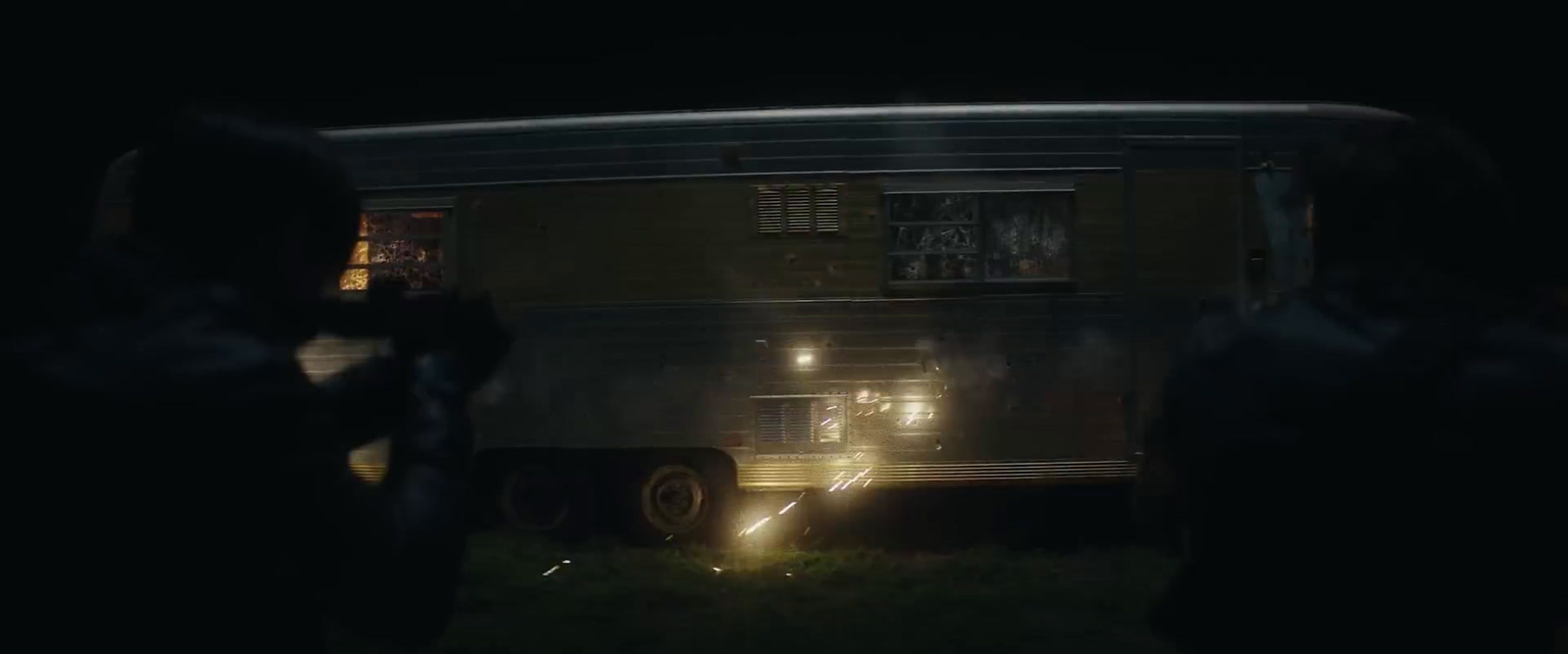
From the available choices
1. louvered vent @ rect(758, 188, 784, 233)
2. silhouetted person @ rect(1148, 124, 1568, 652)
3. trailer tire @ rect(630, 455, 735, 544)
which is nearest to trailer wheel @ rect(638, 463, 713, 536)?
trailer tire @ rect(630, 455, 735, 544)

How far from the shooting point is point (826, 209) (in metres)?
9.51

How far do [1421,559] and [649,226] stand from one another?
7.95 metres

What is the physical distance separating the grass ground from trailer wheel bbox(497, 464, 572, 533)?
18cm

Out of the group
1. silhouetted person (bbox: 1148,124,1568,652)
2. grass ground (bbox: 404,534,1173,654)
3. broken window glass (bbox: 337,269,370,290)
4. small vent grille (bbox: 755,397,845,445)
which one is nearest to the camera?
silhouetted person (bbox: 1148,124,1568,652)

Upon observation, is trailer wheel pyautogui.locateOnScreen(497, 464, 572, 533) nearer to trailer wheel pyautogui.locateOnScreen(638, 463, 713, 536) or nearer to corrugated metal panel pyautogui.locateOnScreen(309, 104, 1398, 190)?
trailer wheel pyautogui.locateOnScreen(638, 463, 713, 536)

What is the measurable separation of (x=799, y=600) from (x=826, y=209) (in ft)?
8.46

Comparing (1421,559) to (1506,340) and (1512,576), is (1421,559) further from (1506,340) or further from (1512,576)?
(1506,340)

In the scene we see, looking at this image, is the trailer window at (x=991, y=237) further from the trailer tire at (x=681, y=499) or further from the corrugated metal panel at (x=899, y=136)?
→ the trailer tire at (x=681, y=499)

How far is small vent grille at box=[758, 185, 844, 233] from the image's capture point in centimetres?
950

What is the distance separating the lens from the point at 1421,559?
1922 mm

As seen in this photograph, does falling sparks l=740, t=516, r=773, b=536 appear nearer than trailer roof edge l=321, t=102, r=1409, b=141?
No

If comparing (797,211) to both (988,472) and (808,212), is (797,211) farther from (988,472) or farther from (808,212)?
(988,472)

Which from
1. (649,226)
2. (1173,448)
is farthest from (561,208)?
(1173,448)

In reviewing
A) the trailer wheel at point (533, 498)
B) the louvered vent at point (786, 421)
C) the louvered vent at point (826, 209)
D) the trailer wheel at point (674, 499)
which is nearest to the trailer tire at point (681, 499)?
the trailer wheel at point (674, 499)
